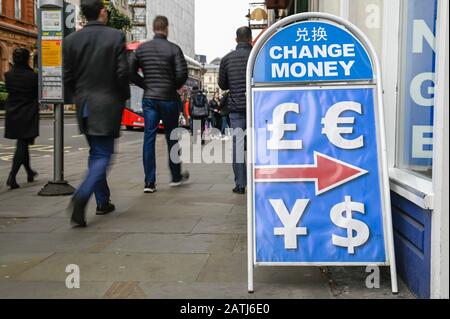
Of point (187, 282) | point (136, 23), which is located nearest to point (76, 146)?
point (187, 282)

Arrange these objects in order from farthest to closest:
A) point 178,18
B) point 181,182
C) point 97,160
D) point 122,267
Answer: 1. point 178,18
2. point 181,182
3. point 97,160
4. point 122,267

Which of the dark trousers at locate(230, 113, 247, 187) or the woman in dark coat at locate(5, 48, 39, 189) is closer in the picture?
the dark trousers at locate(230, 113, 247, 187)

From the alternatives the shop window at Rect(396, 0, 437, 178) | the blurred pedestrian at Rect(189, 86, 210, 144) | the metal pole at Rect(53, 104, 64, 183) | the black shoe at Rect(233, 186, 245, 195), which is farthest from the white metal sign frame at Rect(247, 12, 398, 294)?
the blurred pedestrian at Rect(189, 86, 210, 144)

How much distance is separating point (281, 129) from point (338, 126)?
0.33 meters

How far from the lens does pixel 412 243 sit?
11.4ft

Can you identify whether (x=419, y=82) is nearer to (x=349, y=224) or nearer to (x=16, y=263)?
(x=349, y=224)

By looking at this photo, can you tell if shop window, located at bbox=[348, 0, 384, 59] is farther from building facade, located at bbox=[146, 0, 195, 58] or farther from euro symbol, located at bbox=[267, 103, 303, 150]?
building facade, located at bbox=[146, 0, 195, 58]

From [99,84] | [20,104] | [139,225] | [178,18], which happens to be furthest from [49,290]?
[178,18]

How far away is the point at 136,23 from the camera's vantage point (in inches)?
3497

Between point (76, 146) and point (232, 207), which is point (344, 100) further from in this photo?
point (76, 146)

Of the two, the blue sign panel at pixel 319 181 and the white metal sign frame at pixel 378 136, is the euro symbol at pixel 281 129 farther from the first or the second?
the white metal sign frame at pixel 378 136

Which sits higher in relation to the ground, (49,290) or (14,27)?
(14,27)

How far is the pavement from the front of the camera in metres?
3.55

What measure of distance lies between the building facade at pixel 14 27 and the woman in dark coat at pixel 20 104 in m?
38.8
